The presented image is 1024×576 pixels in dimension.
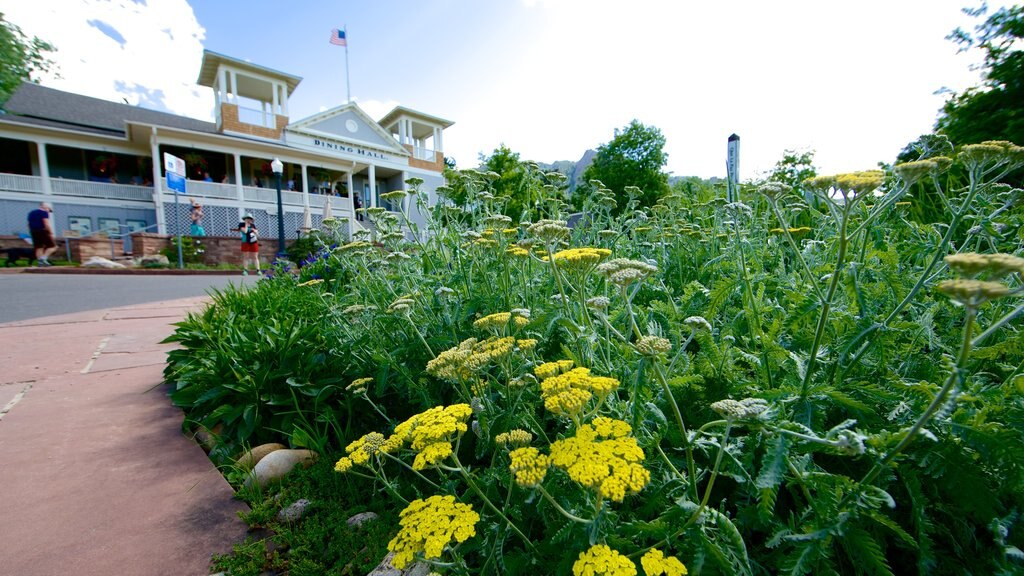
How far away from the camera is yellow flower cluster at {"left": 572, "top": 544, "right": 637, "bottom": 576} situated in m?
0.89

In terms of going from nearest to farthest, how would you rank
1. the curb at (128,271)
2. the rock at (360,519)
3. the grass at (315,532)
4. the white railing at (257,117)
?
1. the grass at (315,532)
2. the rock at (360,519)
3. the curb at (128,271)
4. the white railing at (257,117)

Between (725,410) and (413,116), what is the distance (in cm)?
3352

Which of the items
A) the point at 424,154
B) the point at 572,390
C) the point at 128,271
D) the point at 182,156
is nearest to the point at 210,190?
the point at 182,156

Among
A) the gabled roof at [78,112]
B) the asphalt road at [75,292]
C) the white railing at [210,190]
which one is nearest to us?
the asphalt road at [75,292]

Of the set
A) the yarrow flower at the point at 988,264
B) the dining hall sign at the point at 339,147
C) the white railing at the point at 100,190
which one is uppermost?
the dining hall sign at the point at 339,147

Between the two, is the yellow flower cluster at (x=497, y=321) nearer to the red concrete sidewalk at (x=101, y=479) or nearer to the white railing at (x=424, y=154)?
the red concrete sidewalk at (x=101, y=479)

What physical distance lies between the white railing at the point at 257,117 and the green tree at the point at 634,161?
17993 millimetres

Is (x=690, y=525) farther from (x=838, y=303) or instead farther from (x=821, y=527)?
(x=838, y=303)

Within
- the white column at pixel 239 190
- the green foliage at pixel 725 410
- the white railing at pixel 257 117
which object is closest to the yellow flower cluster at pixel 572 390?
the green foliage at pixel 725 410

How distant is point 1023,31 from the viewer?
18.7 ft

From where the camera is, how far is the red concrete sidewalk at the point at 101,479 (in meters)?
1.72

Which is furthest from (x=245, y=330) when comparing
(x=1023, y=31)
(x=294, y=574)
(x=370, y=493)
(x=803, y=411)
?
(x=1023, y=31)

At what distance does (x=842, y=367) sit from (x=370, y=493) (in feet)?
6.92

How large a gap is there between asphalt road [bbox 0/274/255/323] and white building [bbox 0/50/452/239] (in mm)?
8069
